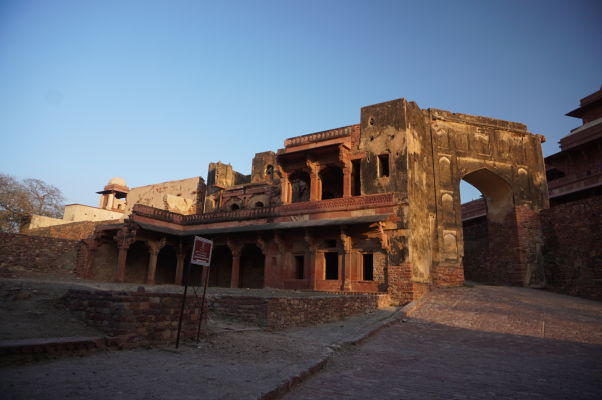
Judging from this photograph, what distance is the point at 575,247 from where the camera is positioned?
1805 centimetres

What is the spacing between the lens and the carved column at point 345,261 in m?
17.1

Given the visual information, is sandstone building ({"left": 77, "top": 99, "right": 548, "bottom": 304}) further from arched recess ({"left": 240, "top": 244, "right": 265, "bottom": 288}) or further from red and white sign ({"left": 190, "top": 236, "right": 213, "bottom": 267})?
red and white sign ({"left": 190, "top": 236, "right": 213, "bottom": 267})

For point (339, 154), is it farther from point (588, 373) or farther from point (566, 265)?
point (588, 373)

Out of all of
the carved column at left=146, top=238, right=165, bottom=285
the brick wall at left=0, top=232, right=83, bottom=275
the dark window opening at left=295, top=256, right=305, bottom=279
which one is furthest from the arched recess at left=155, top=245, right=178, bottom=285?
the dark window opening at left=295, top=256, right=305, bottom=279

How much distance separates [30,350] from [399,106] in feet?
57.2

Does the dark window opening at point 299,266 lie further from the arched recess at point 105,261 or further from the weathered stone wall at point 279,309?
the arched recess at point 105,261

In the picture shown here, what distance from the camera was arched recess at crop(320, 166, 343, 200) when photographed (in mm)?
21078

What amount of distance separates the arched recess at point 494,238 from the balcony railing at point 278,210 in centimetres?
751

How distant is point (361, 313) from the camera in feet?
42.5

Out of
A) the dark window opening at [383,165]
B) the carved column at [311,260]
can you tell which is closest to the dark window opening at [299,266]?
the carved column at [311,260]

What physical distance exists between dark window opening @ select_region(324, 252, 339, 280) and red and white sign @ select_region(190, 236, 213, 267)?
1249 centimetres

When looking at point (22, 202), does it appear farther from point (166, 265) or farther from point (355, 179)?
point (355, 179)

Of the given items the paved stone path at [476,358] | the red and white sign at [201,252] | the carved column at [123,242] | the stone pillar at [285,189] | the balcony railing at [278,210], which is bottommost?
the paved stone path at [476,358]

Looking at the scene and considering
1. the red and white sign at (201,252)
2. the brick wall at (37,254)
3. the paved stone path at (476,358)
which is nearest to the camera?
the paved stone path at (476,358)
